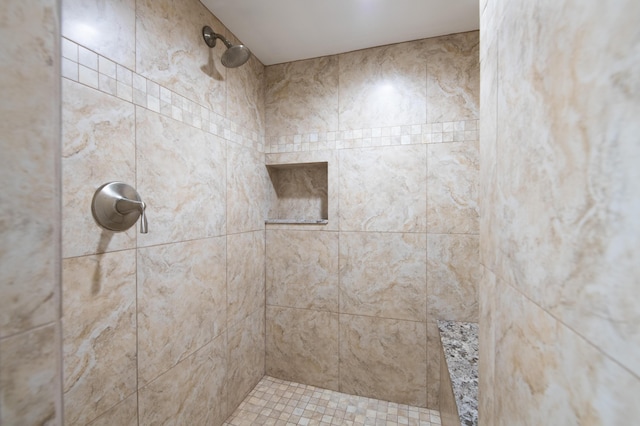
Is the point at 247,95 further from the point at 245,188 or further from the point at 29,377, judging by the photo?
the point at 29,377

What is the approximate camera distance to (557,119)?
0.30m

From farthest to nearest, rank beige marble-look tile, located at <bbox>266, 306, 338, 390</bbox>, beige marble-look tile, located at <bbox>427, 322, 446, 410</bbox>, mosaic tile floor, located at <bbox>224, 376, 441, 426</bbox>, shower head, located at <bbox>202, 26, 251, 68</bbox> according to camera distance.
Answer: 1. beige marble-look tile, located at <bbox>266, 306, 338, 390</bbox>
2. beige marble-look tile, located at <bbox>427, 322, 446, 410</bbox>
3. mosaic tile floor, located at <bbox>224, 376, 441, 426</bbox>
4. shower head, located at <bbox>202, 26, 251, 68</bbox>

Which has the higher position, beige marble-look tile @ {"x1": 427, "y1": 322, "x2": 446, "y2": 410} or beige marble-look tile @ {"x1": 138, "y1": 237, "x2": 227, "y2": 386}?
beige marble-look tile @ {"x1": 138, "y1": 237, "x2": 227, "y2": 386}

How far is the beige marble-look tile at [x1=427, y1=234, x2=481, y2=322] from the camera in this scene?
1642 millimetres

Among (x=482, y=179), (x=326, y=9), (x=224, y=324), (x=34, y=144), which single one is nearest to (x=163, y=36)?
(x=326, y=9)

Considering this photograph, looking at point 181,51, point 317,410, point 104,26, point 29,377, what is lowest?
point 317,410

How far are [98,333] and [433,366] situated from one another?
1.75 m

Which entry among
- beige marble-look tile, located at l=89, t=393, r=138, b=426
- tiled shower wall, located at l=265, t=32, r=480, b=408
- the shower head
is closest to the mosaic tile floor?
tiled shower wall, located at l=265, t=32, r=480, b=408

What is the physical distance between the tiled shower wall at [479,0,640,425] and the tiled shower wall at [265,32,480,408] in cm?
125

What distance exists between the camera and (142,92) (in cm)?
107

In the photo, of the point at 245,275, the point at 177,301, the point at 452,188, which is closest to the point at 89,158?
the point at 177,301

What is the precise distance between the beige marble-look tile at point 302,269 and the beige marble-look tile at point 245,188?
0.22 m

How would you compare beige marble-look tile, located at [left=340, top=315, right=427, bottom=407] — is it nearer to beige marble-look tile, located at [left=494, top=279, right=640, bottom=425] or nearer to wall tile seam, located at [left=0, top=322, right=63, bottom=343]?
beige marble-look tile, located at [left=494, top=279, right=640, bottom=425]

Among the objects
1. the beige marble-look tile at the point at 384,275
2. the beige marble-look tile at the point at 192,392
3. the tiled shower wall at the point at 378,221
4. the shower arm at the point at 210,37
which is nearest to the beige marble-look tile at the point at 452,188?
the tiled shower wall at the point at 378,221
